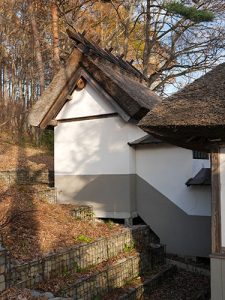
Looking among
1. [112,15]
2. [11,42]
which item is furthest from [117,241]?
[11,42]

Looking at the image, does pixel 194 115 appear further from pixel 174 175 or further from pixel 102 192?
pixel 102 192

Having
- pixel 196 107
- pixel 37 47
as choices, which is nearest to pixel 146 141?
pixel 196 107

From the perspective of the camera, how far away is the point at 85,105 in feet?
34.4

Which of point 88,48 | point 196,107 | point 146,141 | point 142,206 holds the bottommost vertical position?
point 142,206

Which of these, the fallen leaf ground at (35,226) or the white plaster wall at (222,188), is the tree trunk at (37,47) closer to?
the fallen leaf ground at (35,226)

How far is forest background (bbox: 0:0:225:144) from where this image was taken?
1656 cm

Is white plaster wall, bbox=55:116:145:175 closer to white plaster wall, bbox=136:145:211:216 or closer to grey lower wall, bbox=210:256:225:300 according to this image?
white plaster wall, bbox=136:145:211:216

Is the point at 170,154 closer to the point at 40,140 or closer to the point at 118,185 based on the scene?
the point at 118,185

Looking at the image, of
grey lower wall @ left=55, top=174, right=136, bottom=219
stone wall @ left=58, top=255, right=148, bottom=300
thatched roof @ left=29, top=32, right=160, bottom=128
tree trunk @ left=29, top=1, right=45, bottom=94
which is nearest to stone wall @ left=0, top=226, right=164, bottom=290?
stone wall @ left=58, top=255, right=148, bottom=300

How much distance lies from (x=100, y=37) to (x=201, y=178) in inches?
365

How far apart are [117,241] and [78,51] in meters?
5.27

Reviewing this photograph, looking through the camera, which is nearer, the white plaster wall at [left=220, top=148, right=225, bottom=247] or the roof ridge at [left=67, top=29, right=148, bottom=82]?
the white plaster wall at [left=220, top=148, right=225, bottom=247]

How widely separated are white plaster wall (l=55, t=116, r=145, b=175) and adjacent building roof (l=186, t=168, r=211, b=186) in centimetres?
158

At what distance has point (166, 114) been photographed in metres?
5.67
